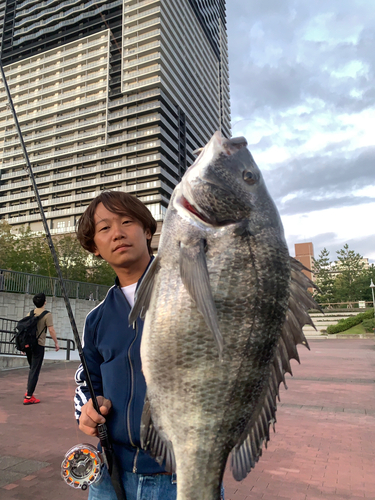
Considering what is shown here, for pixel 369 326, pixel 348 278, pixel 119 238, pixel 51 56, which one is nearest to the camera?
pixel 119 238

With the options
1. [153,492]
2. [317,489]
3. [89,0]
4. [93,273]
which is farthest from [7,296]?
[89,0]

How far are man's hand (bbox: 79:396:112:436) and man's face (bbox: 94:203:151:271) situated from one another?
2.05ft

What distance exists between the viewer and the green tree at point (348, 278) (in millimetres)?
51250

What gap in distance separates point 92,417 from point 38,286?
1759 cm

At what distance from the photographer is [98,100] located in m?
73.6

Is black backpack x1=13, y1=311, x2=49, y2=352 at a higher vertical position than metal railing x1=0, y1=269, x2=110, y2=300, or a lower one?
lower

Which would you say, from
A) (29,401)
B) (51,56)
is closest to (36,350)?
(29,401)

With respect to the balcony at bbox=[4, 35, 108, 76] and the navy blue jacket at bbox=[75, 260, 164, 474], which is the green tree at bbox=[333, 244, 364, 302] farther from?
the balcony at bbox=[4, 35, 108, 76]

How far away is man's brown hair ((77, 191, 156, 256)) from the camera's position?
63.9 inches

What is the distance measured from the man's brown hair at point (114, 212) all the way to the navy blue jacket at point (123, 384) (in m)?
0.38

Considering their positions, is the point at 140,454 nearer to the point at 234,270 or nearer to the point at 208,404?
the point at 208,404

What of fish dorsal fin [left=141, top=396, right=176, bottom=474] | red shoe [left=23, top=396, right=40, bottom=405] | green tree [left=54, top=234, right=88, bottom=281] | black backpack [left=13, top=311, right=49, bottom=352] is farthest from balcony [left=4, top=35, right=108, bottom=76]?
fish dorsal fin [left=141, top=396, right=176, bottom=474]

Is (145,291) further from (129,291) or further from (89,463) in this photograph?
(89,463)

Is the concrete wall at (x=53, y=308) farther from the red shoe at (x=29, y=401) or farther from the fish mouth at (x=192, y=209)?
the fish mouth at (x=192, y=209)
